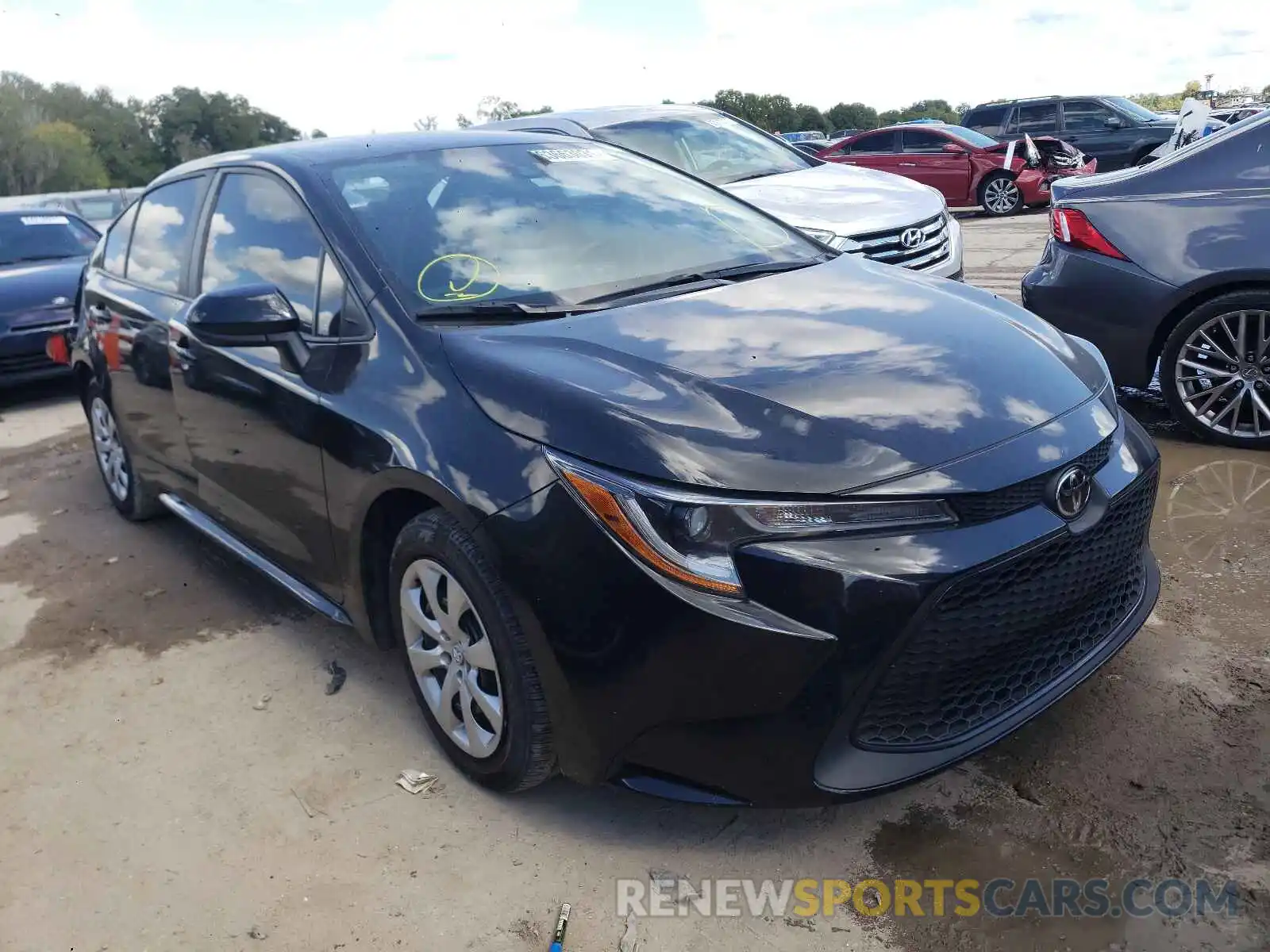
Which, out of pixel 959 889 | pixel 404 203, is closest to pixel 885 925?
pixel 959 889

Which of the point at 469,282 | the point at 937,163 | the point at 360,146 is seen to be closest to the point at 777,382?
the point at 469,282

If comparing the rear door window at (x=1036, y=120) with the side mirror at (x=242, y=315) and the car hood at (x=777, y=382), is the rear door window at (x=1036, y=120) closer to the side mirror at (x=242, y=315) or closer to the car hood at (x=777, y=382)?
the car hood at (x=777, y=382)

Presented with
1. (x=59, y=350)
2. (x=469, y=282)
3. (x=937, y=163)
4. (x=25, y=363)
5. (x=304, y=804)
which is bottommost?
(x=25, y=363)

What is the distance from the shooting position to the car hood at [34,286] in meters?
7.86

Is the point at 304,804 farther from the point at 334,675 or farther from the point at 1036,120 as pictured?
the point at 1036,120

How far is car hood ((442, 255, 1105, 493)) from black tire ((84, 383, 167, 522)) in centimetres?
264

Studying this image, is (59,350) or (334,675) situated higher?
(59,350)

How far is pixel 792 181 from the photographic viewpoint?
715 cm

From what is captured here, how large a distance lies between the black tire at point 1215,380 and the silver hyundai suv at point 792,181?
150 cm

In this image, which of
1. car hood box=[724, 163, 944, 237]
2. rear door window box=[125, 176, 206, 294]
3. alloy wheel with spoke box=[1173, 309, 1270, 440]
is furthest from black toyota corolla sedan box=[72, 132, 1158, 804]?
car hood box=[724, 163, 944, 237]

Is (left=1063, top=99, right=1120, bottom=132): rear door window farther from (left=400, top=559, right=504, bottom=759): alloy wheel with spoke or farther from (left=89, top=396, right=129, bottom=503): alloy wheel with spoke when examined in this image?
(left=400, top=559, right=504, bottom=759): alloy wheel with spoke

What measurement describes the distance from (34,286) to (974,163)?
534 inches

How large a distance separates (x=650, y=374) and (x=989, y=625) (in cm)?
92

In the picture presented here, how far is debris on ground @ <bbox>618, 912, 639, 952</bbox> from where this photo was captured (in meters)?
2.20
